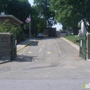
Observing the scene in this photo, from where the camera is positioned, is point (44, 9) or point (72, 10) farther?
point (44, 9)

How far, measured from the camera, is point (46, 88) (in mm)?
9336

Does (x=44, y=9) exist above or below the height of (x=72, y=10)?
above

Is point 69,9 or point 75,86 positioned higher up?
point 69,9

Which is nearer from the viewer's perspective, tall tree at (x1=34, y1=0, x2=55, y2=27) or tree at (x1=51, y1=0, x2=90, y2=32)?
tree at (x1=51, y1=0, x2=90, y2=32)

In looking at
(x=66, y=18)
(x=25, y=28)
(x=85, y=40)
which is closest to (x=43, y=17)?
(x=25, y=28)

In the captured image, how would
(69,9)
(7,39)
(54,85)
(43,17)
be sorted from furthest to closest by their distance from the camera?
(43,17)
(69,9)
(7,39)
(54,85)

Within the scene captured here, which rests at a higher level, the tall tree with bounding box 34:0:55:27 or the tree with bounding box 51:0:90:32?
the tall tree with bounding box 34:0:55:27

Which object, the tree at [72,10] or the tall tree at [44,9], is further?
the tall tree at [44,9]

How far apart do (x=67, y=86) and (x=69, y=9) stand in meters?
43.6

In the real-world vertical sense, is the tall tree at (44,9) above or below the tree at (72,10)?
above

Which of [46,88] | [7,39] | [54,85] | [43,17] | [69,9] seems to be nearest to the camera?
[46,88]

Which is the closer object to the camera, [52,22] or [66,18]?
[66,18]

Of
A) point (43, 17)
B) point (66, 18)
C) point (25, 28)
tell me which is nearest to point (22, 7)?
point (25, 28)

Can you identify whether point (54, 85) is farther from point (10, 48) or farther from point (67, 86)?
point (10, 48)
